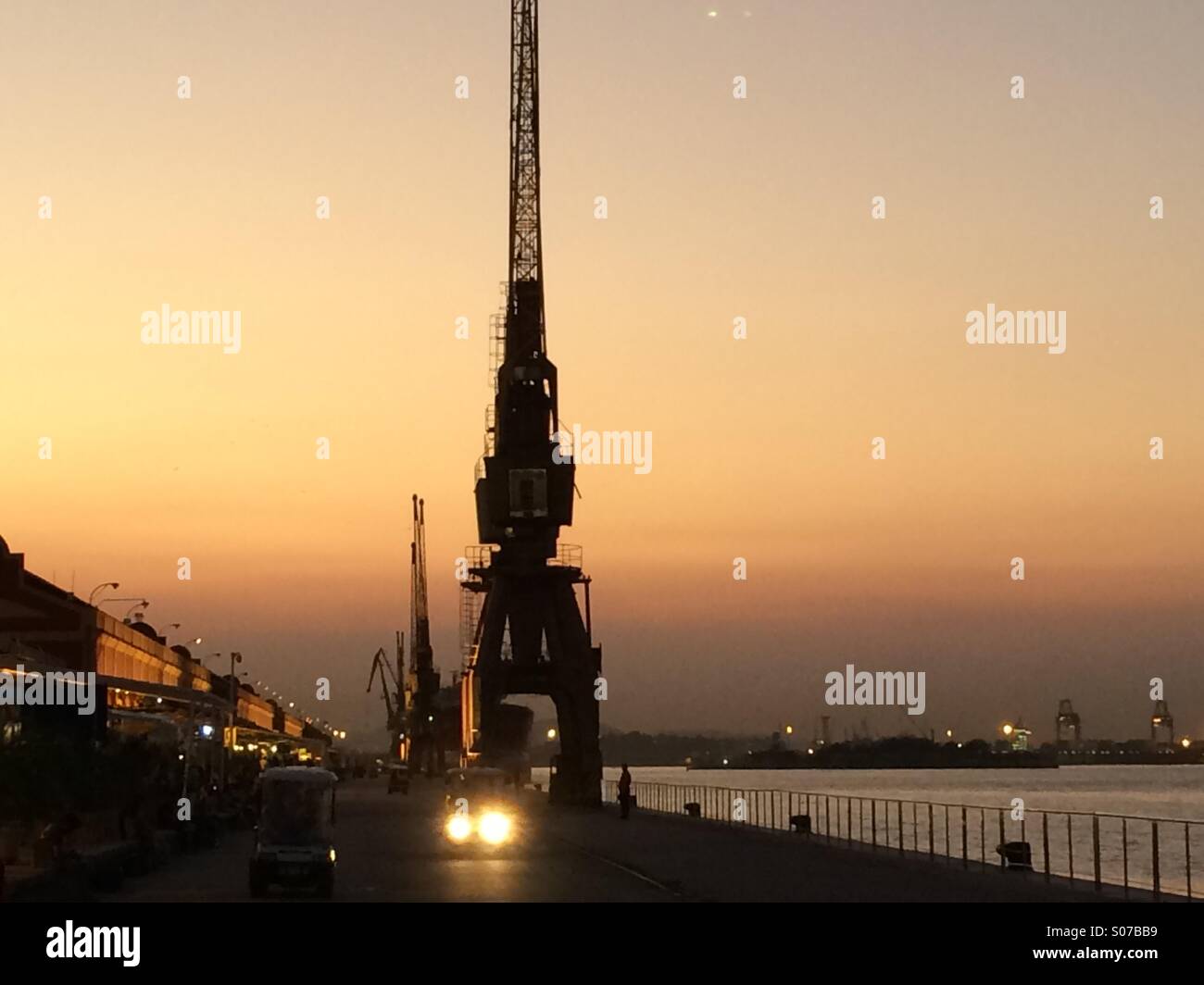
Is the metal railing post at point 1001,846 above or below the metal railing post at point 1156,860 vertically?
below

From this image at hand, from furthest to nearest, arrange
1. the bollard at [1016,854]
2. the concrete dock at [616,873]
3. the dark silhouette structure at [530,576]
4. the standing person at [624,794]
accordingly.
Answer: the dark silhouette structure at [530,576]
the standing person at [624,794]
the bollard at [1016,854]
the concrete dock at [616,873]

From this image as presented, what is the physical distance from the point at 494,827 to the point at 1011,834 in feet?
229

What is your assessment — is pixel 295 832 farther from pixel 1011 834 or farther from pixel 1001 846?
pixel 1011 834

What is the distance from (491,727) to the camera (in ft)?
342

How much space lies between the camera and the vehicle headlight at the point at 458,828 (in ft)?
165

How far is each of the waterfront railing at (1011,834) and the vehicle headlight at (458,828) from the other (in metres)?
10.0

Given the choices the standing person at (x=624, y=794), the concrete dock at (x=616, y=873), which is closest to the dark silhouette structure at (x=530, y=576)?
the standing person at (x=624, y=794)

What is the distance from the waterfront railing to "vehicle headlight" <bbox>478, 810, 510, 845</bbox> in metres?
9.28

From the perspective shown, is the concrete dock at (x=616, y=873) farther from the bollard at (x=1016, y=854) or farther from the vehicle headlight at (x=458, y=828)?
the bollard at (x=1016, y=854)

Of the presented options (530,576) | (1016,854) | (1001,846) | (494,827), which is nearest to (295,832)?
→ (1001,846)

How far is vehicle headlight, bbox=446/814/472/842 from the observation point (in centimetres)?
5038

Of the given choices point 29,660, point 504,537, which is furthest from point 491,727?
point 29,660

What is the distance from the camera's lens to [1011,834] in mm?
114562
